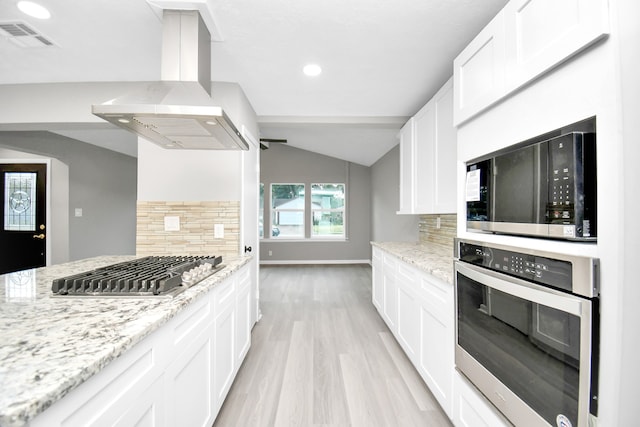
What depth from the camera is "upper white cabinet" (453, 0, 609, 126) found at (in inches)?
32.3

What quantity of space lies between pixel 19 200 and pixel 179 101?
4.64 metres

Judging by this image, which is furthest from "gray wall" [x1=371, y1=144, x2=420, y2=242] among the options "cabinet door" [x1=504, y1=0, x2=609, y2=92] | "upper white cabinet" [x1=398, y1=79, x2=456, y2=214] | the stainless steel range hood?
the stainless steel range hood

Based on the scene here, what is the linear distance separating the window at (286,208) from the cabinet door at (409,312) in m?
4.63

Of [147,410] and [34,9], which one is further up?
[34,9]

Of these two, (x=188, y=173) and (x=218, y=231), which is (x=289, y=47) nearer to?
(x=188, y=173)

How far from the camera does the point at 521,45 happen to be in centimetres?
110

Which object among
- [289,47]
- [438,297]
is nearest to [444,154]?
[438,297]

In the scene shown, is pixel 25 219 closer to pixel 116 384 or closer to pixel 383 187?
pixel 116 384

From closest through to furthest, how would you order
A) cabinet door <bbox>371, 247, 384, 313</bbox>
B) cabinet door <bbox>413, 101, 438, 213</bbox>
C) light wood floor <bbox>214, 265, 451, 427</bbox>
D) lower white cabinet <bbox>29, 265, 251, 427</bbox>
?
1. lower white cabinet <bbox>29, 265, 251, 427</bbox>
2. light wood floor <bbox>214, 265, 451, 427</bbox>
3. cabinet door <bbox>413, 101, 438, 213</bbox>
4. cabinet door <bbox>371, 247, 384, 313</bbox>

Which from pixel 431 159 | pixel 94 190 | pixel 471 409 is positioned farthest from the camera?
pixel 94 190

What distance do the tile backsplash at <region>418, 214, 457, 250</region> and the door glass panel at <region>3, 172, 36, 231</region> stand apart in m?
5.57

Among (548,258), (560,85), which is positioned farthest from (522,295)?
(560,85)

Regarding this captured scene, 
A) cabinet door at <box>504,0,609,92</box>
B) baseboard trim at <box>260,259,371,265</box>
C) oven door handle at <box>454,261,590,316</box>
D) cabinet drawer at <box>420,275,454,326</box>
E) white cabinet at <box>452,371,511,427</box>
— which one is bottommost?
baseboard trim at <box>260,259,371,265</box>

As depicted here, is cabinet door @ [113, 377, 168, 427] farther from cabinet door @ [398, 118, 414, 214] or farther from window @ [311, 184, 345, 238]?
window @ [311, 184, 345, 238]
